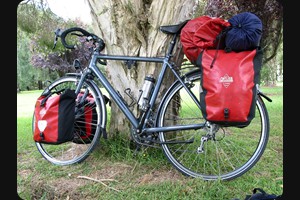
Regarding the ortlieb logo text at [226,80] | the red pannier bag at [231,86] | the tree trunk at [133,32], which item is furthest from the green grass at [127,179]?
the ortlieb logo text at [226,80]

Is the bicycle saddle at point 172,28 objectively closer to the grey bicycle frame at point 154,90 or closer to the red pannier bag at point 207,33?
the grey bicycle frame at point 154,90

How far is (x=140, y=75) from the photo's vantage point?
8.25ft

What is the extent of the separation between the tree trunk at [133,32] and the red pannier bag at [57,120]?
44cm

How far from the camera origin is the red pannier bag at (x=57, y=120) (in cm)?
231

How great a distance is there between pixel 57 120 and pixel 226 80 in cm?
133

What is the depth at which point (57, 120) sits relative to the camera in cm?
231

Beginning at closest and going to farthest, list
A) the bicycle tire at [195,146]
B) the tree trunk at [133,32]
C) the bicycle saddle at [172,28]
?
the bicycle tire at [195,146]
the bicycle saddle at [172,28]
the tree trunk at [133,32]

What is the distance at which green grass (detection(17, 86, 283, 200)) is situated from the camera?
6.71 feet

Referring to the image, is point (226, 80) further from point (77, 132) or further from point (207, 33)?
point (77, 132)

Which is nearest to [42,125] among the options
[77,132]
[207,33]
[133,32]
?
[77,132]

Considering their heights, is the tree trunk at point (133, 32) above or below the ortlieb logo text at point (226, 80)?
above

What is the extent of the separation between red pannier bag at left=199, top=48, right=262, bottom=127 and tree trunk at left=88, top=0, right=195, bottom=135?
2.06ft

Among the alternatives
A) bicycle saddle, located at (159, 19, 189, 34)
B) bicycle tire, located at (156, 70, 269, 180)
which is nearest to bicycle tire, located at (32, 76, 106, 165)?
bicycle tire, located at (156, 70, 269, 180)

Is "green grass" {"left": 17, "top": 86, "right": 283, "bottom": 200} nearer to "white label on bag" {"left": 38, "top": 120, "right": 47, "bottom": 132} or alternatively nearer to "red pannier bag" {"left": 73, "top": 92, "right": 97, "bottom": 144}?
"red pannier bag" {"left": 73, "top": 92, "right": 97, "bottom": 144}
